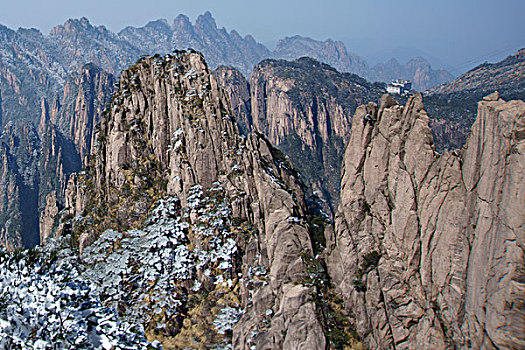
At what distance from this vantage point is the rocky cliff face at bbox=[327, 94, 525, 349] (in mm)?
29984

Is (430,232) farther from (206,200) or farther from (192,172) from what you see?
(192,172)

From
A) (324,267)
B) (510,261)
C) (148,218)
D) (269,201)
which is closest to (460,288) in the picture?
(510,261)

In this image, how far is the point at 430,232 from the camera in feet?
127

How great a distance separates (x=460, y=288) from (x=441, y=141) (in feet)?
468

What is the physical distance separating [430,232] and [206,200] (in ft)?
127

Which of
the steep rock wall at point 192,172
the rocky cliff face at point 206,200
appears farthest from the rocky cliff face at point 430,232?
the steep rock wall at point 192,172

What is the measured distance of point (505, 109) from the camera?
103 feet

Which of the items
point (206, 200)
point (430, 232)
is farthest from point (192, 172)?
point (430, 232)

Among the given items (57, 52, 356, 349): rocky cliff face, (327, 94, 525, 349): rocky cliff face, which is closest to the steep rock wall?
(57, 52, 356, 349): rocky cliff face

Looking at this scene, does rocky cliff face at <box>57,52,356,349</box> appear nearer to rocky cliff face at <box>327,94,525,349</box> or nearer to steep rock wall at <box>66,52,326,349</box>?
steep rock wall at <box>66,52,326,349</box>

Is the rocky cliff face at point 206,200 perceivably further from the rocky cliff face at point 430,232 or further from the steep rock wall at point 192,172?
the rocky cliff face at point 430,232

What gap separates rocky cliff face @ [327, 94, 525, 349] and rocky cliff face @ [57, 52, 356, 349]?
6.35m

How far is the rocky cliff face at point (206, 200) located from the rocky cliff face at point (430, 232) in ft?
20.8

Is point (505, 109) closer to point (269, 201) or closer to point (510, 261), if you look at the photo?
point (510, 261)
